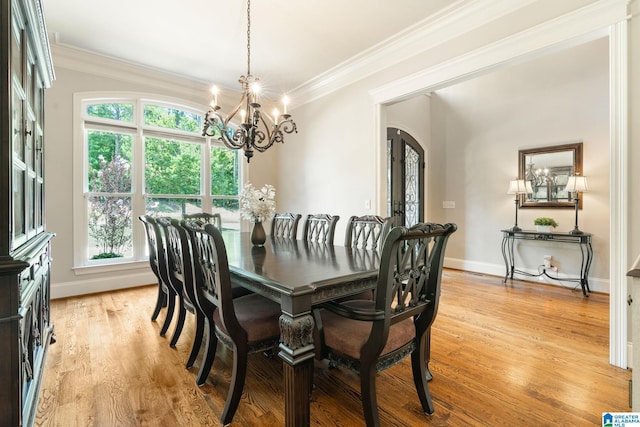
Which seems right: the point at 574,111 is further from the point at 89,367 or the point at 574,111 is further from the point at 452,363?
the point at 89,367

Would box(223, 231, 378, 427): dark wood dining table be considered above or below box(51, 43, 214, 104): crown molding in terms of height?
below

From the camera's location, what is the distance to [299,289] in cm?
131

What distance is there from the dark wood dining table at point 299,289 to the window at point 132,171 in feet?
9.67

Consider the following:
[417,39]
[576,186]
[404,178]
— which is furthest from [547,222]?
[417,39]

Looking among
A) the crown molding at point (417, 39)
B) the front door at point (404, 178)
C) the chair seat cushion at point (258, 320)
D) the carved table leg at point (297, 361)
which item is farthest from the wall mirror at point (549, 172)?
the carved table leg at point (297, 361)

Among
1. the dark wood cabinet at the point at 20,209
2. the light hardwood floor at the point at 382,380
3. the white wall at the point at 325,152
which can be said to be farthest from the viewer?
the white wall at the point at 325,152

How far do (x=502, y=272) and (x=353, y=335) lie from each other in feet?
14.0

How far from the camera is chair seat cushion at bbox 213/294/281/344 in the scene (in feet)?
5.37

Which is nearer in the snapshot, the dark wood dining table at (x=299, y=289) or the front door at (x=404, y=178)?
the dark wood dining table at (x=299, y=289)

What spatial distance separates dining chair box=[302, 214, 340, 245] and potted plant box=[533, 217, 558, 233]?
317 centimetres

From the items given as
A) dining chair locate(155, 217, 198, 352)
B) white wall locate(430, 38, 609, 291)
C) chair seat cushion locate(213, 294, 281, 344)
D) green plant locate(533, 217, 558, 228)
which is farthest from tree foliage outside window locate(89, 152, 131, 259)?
green plant locate(533, 217, 558, 228)

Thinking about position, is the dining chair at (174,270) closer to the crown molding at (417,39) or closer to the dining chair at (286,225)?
the dining chair at (286,225)

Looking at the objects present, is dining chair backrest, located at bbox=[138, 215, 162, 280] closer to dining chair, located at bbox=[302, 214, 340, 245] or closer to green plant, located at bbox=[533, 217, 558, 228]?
dining chair, located at bbox=[302, 214, 340, 245]

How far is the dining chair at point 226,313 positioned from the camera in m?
1.52
